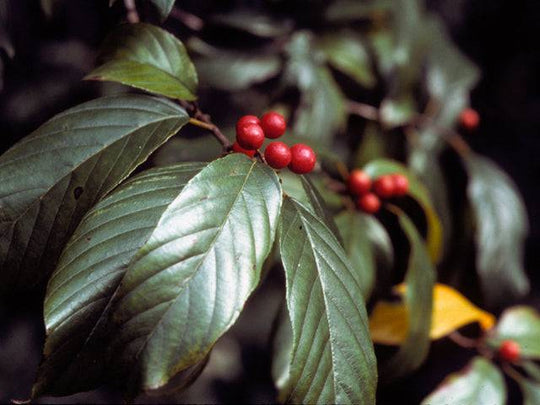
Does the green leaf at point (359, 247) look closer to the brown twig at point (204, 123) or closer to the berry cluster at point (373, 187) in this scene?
the berry cluster at point (373, 187)

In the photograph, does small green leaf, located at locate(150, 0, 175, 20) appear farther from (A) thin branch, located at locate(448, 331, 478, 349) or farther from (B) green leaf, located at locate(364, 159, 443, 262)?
(A) thin branch, located at locate(448, 331, 478, 349)

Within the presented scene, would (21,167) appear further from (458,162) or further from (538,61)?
(538,61)

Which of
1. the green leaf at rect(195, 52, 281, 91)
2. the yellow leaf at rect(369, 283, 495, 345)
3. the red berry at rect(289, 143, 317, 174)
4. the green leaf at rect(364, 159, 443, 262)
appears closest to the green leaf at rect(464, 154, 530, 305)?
the yellow leaf at rect(369, 283, 495, 345)

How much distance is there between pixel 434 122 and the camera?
1673mm

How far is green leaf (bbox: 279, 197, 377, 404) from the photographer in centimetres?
71

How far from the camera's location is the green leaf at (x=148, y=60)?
880 millimetres

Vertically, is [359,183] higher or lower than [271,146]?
lower

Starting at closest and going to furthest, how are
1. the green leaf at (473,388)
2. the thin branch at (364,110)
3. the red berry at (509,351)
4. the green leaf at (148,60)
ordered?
the green leaf at (148,60), the green leaf at (473,388), the red berry at (509,351), the thin branch at (364,110)

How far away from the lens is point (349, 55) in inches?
63.4

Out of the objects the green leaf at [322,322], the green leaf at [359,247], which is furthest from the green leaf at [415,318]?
the green leaf at [322,322]

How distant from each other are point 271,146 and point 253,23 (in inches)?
31.7

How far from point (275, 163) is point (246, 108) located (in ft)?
3.04

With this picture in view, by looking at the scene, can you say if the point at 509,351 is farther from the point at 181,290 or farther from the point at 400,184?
the point at 181,290

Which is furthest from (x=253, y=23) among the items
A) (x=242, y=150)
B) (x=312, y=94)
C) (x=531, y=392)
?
(x=531, y=392)
